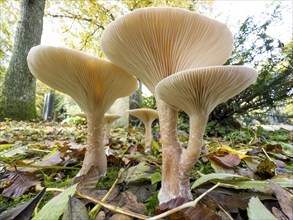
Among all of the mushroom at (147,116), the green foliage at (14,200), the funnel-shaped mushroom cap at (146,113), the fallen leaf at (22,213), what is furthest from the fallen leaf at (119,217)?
the funnel-shaped mushroom cap at (146,113)

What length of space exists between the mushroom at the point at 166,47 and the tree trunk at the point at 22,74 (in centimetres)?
538

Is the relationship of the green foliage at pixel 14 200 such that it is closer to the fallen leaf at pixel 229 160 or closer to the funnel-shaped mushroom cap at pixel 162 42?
the funnel-shaped mushroom cap at pixel 162 42

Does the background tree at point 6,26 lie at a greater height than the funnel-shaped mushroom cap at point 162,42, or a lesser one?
greater

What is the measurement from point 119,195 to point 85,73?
649mm

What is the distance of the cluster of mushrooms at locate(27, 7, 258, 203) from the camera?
2.95 feet

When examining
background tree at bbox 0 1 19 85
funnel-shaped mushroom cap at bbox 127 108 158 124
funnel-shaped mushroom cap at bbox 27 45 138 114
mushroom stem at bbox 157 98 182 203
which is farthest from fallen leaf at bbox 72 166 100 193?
background tree at bbox 0 1 19 85

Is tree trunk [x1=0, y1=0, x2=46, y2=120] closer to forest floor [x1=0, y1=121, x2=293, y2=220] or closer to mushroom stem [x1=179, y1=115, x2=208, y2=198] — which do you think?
→ forest floor [x1=0, y1=121, x2=293, y2=220]

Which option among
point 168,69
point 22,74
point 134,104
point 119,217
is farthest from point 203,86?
point 22,74

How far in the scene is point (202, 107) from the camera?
102cm

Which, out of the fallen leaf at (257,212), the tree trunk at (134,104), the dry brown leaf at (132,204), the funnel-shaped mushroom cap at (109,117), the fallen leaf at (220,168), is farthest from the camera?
the tree trunk at (134,104)

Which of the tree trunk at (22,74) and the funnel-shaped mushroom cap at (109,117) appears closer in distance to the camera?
the funnel-shaped mushroom cap at (109,117)

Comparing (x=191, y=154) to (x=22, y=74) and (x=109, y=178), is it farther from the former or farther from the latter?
(x=22, y=74)

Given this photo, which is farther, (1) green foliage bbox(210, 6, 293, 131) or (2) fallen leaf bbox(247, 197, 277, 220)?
(1) green foliage bbox(210, 6, 293, 131)

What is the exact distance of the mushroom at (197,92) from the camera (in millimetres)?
844
